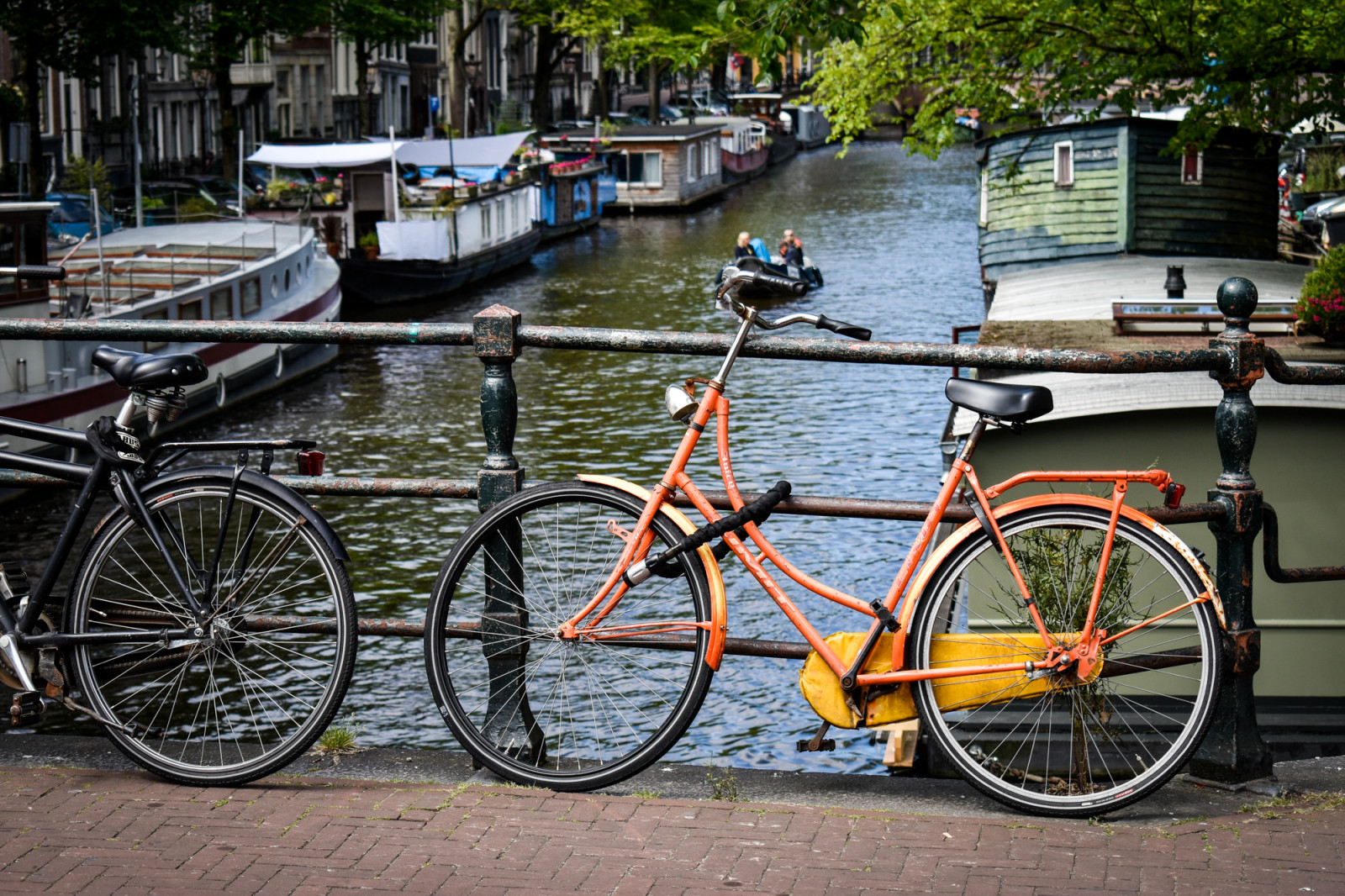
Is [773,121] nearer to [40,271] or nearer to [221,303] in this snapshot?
[221,303]

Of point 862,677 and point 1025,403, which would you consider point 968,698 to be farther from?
point 1025,403

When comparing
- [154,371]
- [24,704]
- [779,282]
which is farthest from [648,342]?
[24,704]

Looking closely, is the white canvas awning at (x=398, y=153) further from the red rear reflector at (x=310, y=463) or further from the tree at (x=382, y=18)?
the red rear reflector at (x=310, y=463)

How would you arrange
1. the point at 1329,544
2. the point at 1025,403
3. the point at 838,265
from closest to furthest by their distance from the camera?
the point at 1025,403 → the point at 1329,544 → the point at 838,265

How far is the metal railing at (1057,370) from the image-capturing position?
439 centimetres

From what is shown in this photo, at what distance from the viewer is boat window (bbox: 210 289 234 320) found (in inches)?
1015

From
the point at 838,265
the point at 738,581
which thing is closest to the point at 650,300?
the point at 838,265

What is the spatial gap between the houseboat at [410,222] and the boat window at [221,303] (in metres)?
9.09

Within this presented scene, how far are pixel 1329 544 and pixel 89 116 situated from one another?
45.9 meters

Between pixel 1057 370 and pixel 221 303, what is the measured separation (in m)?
23.4

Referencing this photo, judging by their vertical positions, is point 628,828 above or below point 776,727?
above

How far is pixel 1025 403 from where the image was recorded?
4.13 metres

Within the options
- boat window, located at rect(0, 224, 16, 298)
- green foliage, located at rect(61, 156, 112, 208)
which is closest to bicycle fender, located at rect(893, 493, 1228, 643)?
boat window, located at rect(0, 224, 16, 298)

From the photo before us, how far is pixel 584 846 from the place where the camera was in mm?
4020
